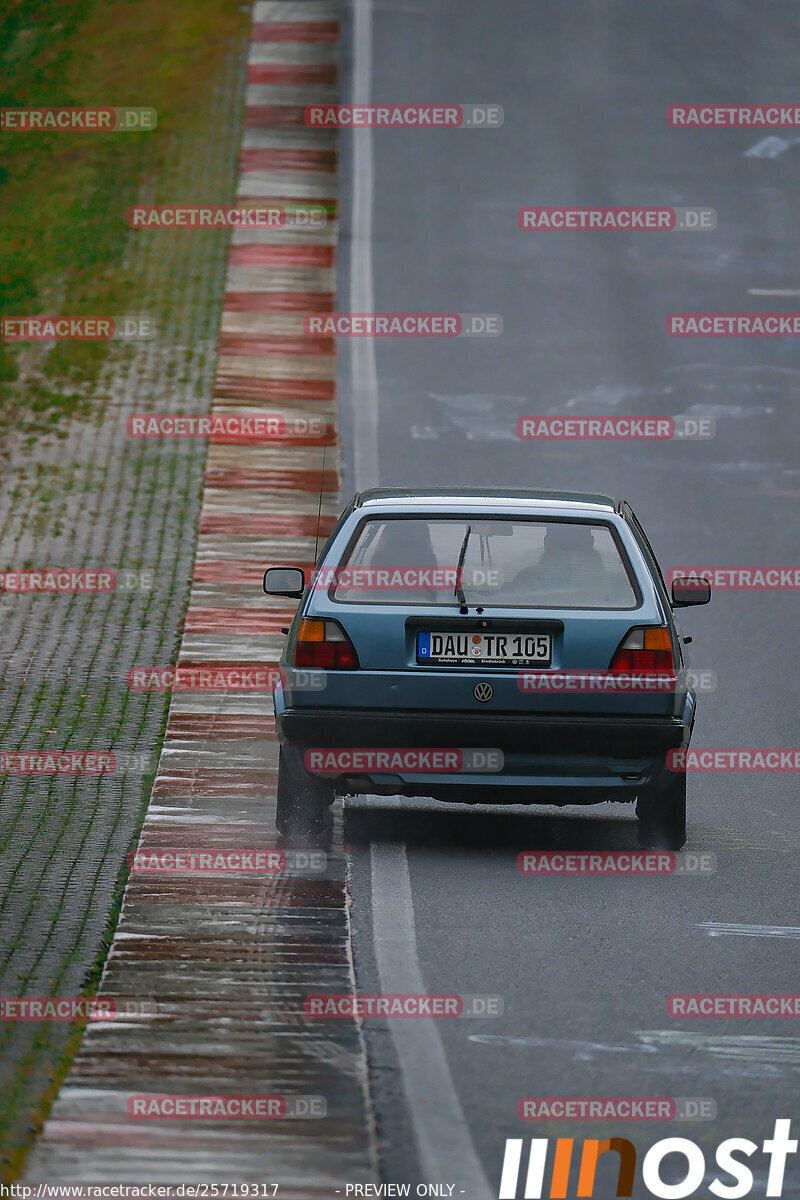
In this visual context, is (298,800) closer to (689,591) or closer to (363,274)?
(689,591)

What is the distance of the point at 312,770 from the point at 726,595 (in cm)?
728

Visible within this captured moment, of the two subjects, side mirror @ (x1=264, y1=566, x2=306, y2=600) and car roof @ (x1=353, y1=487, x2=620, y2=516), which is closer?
car roof @ (x1=353, y1=487, x2=620, y2=516)

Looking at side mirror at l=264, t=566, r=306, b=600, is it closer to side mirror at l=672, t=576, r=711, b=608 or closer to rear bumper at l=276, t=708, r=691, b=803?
rear bumper at l=276, t=708, r=691, b=803

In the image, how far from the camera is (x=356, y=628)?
859 centimetres

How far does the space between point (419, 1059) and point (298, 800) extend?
9.68 ft

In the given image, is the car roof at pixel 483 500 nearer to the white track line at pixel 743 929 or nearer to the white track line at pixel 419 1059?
the white track line at pixel 419 1059

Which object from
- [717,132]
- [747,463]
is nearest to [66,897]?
[747,463]

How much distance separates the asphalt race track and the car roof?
1.59 meters

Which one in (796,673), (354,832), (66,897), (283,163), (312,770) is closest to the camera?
(66,897)

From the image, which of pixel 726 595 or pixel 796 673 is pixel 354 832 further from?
pixel 726 595

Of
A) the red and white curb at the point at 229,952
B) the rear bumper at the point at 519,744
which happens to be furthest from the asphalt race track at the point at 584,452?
the rear bumper at the point at 519,744

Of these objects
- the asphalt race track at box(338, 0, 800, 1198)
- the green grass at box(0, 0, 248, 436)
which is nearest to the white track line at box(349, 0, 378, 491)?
the asphalt race track at box(338, 0, 800, 1198)

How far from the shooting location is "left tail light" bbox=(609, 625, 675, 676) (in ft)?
27.9

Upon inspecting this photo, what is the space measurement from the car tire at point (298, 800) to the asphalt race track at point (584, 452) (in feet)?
0.82
